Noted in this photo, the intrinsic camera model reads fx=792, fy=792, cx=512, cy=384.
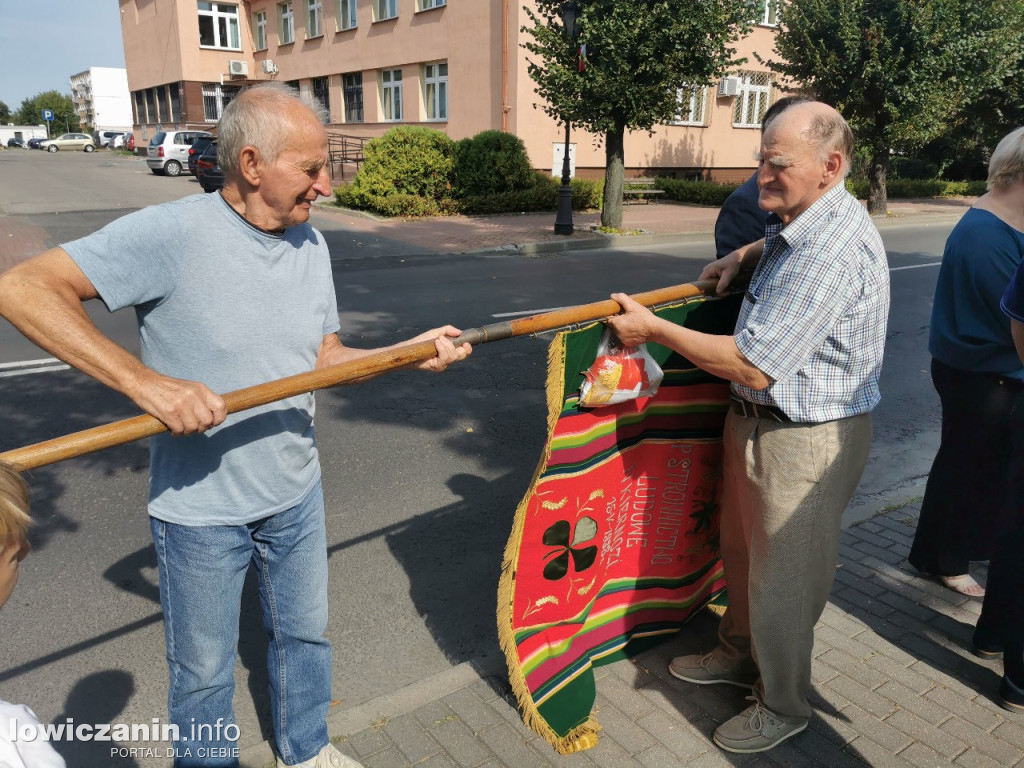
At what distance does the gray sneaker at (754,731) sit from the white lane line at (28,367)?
6.11 m

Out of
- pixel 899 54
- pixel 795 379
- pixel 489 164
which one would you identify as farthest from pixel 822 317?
pixel 899 54

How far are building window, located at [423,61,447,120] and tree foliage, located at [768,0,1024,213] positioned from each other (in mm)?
11428

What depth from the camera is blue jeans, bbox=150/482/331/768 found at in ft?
6.98

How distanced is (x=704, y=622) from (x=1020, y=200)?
213 cm

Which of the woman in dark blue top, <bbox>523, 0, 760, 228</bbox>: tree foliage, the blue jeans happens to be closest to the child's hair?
the blue jeans

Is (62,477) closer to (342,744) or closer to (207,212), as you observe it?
(342,744)

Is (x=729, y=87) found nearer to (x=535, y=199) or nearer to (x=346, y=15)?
(x=535, y=199)

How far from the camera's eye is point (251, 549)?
89.1 inches

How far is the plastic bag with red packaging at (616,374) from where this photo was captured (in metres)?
2.54

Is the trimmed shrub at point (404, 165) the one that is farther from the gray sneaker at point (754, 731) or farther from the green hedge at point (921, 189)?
the gray sneaker at point (754, 731)

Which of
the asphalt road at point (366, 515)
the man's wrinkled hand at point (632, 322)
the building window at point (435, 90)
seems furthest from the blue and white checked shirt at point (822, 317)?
the building window at point (435, 90)

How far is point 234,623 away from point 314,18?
116ft

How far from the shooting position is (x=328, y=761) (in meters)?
2.52

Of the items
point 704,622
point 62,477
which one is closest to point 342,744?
point 704,622
